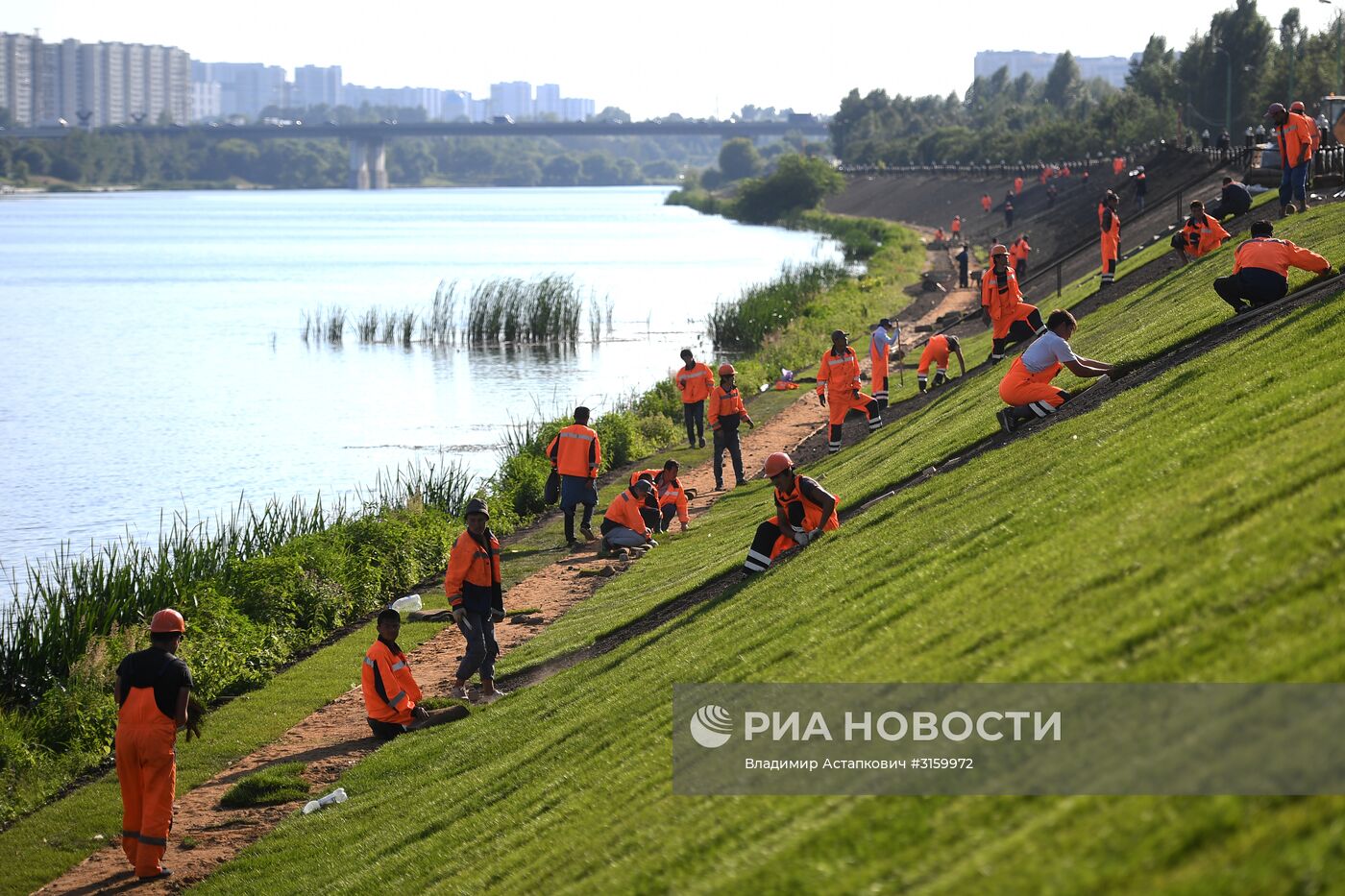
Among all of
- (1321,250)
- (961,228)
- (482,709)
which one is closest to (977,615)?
(482,709)

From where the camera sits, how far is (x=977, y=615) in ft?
29.5

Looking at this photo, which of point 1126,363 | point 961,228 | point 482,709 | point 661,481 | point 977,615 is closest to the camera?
point 977,615

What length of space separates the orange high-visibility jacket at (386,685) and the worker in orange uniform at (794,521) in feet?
11.5

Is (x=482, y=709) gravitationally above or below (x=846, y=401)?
below

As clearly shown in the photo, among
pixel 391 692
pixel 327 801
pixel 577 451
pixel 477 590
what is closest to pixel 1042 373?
pixel 477 590

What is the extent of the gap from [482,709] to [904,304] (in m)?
40.9

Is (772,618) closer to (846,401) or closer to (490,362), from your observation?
(846,401)

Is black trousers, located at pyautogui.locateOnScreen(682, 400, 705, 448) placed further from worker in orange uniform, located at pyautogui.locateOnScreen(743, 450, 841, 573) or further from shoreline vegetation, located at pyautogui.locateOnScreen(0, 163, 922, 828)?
worker in orange uniform, located at pyautogui.locateOnScreen(743, 450, 841, 573)

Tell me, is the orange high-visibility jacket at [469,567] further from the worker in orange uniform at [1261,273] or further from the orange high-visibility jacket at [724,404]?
the orange high-visibility jacket at [724,404]

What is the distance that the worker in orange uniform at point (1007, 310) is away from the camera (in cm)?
2250

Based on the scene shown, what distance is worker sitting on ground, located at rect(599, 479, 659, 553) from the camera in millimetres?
20797

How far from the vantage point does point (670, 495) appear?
71.2 feet

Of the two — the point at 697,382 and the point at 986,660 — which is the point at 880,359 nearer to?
the point at 697,382

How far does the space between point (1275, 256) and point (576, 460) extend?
9.59 metres
